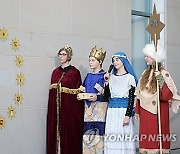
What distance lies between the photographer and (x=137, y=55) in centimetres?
726

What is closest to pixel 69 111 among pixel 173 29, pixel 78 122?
pixel 78 122

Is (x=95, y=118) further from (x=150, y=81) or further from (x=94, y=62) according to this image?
(x=150, y=81)

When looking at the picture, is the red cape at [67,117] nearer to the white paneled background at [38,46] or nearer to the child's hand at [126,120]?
the white paneled background at [38,46]

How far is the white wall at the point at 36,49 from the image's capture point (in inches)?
199

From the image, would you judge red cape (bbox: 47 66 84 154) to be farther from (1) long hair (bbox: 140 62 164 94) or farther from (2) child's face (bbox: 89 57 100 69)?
(1) long hair (bbox: 140 62 164 94)

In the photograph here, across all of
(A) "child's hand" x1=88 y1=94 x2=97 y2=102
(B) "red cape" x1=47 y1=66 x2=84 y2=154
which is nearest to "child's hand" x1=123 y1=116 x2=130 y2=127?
(A) "child's hand" x1=88 y1=94 x2=97 y2=102

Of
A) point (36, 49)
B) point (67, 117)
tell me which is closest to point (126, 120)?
point (67, 117)

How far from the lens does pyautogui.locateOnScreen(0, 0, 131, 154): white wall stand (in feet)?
16.6

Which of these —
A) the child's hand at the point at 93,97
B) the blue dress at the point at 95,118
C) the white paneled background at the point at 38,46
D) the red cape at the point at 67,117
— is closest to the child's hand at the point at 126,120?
the blue dress at the point at 95,118

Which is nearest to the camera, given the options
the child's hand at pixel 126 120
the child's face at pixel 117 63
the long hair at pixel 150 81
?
the long hair at pixel 150 81

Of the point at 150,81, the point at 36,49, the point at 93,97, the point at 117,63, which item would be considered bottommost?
the point at 93,97

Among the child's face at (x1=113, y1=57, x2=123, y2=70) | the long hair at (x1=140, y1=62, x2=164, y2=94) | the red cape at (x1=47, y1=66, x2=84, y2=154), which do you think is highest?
the child's face at (x1=113, y1=57, x2=123, y2=70)

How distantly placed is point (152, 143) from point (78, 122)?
1.22 meters

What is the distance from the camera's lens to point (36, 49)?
534 centimetres
